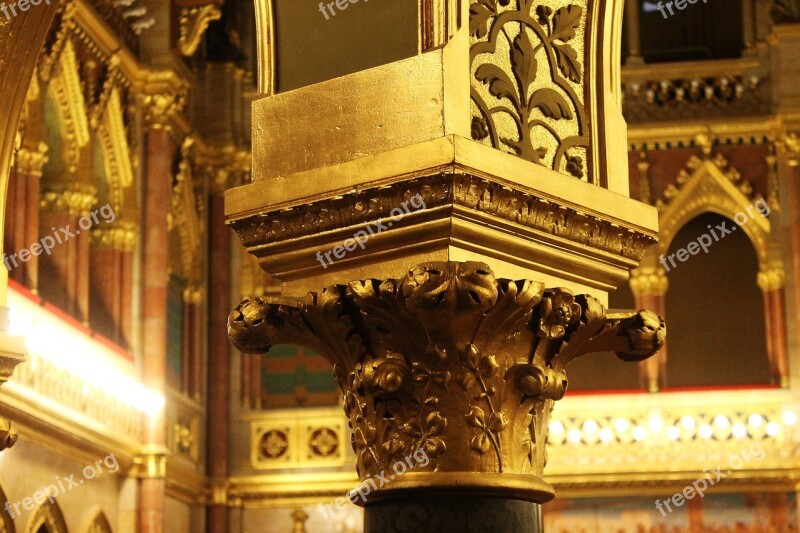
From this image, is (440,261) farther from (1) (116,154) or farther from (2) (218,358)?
(2) (218,358)

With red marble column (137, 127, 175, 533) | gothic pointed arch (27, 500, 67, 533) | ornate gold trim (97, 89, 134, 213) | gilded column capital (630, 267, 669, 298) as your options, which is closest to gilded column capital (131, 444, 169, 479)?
red marble column (137, 127, 175, 533)

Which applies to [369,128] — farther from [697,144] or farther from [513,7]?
[697,144]

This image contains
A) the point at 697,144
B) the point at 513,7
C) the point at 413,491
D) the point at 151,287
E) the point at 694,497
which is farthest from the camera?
the point at 697,144

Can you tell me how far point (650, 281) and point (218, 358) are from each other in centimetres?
595

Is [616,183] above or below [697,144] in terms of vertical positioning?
below

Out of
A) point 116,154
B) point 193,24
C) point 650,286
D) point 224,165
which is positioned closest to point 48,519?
point 116,154

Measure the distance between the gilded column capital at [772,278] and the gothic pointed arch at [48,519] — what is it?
380 inches

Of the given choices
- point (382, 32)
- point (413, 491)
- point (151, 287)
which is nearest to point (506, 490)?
point (413, 491)

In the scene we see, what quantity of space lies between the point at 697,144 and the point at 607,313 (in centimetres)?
1611

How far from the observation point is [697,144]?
1997 centimetres

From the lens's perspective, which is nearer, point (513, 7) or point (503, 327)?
point (503, 327)

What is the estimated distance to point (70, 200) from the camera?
1589 centimetres

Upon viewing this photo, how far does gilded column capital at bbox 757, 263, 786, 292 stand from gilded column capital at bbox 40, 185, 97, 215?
8.84 m

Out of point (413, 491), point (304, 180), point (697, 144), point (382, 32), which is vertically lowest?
point (413, 491)
